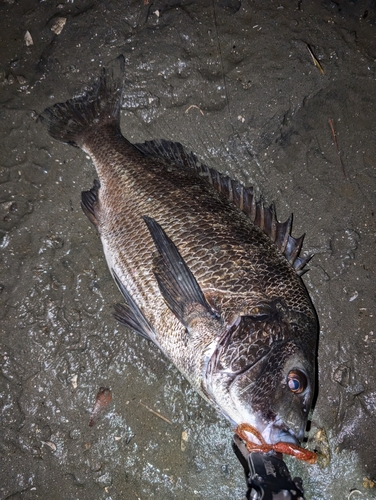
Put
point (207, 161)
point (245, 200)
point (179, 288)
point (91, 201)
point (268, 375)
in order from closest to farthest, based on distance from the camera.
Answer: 1. point (268, 375)
2. point (179, 288)
3. point (245, 200)
4. point (91, 201)
5. point (207, 161)

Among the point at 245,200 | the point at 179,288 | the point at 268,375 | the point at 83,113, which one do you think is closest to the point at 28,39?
the point at 83,113

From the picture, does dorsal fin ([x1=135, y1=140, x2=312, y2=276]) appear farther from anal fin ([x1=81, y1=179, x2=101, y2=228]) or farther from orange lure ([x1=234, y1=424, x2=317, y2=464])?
orange lure ([x1=234, y1=424, x2=317, y2=464])

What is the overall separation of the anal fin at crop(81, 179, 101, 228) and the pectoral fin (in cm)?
84

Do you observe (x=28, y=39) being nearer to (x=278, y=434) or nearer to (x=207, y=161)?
(x=207, y=161)

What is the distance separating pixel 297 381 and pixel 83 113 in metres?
2.66

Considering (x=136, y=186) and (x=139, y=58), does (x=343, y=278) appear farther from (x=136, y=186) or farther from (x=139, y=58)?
(x=139, y=58)

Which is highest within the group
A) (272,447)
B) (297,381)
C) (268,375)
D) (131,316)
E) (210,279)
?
(210,279)

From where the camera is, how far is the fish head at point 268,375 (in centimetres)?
229

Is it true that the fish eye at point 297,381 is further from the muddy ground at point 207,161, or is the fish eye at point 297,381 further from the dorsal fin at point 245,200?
the muddy ground at point 207,161

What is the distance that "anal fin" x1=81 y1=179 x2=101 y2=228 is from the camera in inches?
127

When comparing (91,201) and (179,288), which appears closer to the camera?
(179,288)

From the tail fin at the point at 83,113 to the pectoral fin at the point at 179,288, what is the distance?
137 centimetres

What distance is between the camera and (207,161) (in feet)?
12.0

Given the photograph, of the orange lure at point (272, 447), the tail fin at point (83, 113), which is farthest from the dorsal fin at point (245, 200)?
the orange lure at point (272, 447)
